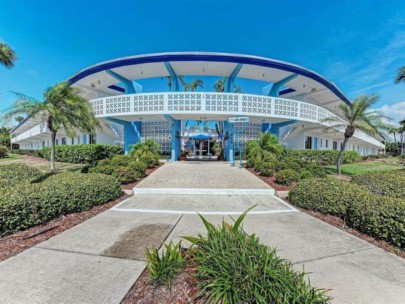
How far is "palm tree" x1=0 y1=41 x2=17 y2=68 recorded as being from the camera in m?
9.45

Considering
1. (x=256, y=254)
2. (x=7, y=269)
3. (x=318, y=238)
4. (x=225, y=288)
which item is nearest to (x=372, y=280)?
(x=318, y=238)

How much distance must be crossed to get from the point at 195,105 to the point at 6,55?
10549mm

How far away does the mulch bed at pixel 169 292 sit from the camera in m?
2.11

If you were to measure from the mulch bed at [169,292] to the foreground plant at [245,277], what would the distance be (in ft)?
0.42

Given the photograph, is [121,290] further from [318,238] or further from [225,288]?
Result: [318,238]

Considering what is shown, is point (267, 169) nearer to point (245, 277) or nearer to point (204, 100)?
point (204, 100)

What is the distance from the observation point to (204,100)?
13.7 metres

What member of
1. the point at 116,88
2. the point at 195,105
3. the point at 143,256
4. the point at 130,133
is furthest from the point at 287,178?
the point at 116,88

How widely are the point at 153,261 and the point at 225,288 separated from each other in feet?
3.17

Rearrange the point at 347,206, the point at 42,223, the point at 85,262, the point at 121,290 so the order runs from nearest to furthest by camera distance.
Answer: the point at 121,290 → the point at 85,262 → the point at 42,223 → the point at 347,206

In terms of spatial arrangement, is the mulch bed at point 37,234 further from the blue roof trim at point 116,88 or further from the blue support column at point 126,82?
the blue roof trim at point 116,88

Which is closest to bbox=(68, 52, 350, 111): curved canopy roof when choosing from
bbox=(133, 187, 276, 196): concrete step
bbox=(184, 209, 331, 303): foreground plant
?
bbox=(133, 187, 276, 196): concrete step

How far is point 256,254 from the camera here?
2.35 meters

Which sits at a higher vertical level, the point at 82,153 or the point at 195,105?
the point at 195,105
